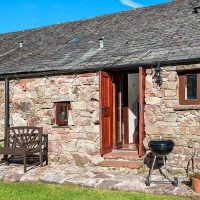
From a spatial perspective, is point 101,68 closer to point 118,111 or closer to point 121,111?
point 118,111

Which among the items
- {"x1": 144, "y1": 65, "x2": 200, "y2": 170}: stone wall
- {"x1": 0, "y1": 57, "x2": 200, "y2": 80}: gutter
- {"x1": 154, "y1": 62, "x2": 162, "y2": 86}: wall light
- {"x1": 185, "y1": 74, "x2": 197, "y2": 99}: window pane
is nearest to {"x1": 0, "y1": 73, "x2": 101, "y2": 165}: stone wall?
{"x1": 0, "y1": 57, "x2": 200, "y2": 80}: gutter

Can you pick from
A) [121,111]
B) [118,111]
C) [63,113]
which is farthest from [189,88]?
[63,113]

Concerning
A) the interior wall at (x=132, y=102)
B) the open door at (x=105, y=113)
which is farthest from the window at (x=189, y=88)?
the interior wall at (x=132, y=102)

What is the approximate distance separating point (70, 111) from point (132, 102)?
2.77 m

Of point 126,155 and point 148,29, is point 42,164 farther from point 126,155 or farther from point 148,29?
point 148,29

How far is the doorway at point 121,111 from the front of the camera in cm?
706

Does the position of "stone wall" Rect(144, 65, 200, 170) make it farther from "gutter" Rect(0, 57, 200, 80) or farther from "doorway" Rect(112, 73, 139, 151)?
"doorway" Rect(112, 73, 139, 151)

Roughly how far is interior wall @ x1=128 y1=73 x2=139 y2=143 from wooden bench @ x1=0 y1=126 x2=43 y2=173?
3.02 metres

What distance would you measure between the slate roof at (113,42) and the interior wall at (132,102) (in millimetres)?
1380

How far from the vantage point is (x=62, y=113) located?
8.25m

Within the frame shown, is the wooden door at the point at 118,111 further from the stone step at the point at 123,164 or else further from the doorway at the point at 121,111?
the stone step at the point at 123,164

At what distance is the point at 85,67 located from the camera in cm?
768

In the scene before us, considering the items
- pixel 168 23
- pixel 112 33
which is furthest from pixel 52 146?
pixel 168 23

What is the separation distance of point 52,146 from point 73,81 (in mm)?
1788
